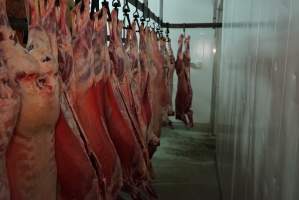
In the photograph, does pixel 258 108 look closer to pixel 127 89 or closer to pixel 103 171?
pixel 103 171

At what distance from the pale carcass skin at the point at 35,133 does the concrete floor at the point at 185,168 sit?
2007 mm

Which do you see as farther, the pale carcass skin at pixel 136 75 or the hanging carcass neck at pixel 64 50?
the pale carcass skin at pixel 136 75

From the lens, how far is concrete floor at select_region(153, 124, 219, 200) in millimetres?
2834

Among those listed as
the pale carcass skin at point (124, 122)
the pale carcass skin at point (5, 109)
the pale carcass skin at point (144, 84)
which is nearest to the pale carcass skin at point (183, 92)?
the pale carcass skin at point (144, 84)

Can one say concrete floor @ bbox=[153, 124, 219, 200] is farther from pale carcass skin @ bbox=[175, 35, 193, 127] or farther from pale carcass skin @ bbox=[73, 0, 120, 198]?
pale carcass skin @ bbox=[73, 0, 120, 198]

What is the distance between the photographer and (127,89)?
5.18ft

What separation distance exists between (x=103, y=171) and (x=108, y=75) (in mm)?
340

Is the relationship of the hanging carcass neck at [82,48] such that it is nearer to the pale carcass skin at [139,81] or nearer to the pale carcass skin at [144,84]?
the pale carcass skin at [139,81]

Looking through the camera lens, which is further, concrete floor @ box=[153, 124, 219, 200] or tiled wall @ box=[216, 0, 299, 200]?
concrete floor @ box=[153, 124, 219, 200]

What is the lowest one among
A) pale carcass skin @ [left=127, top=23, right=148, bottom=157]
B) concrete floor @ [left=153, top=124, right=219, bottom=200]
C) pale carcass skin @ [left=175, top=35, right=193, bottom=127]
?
concrete floor @ [left=153, top=124, right=219, bottom=200]

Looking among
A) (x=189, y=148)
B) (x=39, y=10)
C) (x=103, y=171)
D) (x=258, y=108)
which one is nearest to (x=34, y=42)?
(x=39, y=10)

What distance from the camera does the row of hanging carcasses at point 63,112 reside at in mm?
752

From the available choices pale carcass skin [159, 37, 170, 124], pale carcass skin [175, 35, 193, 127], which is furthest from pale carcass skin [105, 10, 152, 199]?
pale carcass skin [175, 35, 193, 127]

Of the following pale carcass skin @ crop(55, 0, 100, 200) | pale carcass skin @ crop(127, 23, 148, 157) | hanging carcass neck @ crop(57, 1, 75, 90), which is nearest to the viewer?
pale carcass skin @ crop(55, 0, 100, 200)
